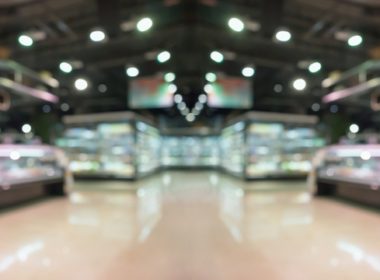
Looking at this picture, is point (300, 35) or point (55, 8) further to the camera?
point (300, 35)

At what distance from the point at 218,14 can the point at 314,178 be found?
14.8 ft

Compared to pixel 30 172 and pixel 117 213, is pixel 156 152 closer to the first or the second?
pixel 30 172

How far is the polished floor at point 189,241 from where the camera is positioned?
2.58 metres

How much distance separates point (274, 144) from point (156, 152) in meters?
6.85

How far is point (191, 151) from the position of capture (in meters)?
21.3

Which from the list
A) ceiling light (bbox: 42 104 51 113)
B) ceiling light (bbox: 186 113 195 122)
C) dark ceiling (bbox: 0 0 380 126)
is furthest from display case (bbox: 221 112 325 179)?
ceiling light (bbox: 186 113 195 122)

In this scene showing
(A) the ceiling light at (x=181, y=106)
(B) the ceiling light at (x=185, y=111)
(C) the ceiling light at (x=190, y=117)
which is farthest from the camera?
(C) the ceiling light at (x=190, y=117)

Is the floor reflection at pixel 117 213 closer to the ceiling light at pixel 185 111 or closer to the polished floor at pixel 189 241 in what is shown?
the polished floor at pixel 189 241

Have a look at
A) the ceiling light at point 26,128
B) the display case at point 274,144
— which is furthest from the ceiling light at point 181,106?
the ceiling light at point 26,128

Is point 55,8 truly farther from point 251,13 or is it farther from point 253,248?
point 253,248

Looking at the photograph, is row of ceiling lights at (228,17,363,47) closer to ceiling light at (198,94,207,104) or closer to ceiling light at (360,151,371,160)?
ceiling light at (360,151,371,160)

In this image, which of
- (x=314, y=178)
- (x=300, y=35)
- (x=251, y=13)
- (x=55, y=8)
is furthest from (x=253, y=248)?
(x=300, y=35)

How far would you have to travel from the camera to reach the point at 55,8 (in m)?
6.80

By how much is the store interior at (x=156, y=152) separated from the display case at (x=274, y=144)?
0.17 ft
